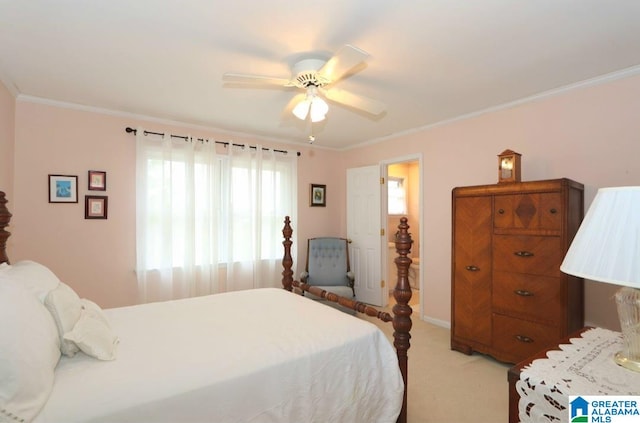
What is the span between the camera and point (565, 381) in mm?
1203

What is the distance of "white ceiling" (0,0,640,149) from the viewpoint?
1.74 metres

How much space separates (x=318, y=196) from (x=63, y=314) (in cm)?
381

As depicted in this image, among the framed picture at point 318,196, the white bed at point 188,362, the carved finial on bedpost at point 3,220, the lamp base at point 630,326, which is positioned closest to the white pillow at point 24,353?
the white bed at point 188,362

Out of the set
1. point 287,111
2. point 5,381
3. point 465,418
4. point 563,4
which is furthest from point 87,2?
point 465,418

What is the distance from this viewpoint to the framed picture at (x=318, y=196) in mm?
4941

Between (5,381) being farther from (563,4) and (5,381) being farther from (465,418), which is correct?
(563,4)

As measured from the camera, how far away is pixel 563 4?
170 cm

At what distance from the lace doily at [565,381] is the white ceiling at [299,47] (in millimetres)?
1773

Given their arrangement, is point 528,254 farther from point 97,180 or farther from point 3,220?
point 97,180

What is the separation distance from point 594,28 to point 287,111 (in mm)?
2049

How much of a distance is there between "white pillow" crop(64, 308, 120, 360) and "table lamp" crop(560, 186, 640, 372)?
1951 millimetres
